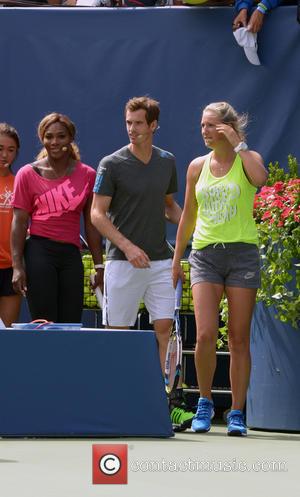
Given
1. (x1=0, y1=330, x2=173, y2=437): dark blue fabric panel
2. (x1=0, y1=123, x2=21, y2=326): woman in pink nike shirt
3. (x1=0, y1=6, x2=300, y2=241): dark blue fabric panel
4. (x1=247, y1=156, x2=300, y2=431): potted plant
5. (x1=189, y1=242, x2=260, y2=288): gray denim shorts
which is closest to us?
(x1=0, y1=330, x2=173, y2=437): dark blue fabric panel

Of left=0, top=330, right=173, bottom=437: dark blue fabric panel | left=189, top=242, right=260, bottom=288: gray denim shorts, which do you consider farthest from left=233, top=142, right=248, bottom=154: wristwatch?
left=0, top=330, right=173, bottom=437: dark blue fabric panel

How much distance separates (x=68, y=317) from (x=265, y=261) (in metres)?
1.36

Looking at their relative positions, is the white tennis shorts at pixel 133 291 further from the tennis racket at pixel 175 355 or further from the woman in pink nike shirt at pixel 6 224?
the woman in pink nike shirt at pixel 6 224

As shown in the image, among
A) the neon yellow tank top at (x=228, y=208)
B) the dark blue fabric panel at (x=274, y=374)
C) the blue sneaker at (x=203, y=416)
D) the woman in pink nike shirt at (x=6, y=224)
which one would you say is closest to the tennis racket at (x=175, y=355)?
the blue sneaker at (x=203, y=416)

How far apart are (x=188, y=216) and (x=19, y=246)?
1.07 meters

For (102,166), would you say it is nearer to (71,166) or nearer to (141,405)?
(71,166)

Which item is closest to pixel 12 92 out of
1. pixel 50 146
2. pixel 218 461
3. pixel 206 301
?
pixel 50 146

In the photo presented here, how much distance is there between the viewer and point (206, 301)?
8391mm

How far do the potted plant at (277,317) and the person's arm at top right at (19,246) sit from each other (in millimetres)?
1500

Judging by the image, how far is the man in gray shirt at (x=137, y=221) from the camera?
8.64m

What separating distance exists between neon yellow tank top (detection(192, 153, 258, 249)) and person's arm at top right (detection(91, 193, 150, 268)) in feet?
1.16

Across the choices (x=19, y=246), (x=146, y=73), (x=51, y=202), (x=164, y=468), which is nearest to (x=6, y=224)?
(x=19, y=246)

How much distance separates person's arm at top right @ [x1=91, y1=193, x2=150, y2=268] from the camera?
843cm

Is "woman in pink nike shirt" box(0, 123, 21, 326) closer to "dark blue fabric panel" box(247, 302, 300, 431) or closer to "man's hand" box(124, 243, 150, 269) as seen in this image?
"man's hand" box(124, 243, 150, 269)
